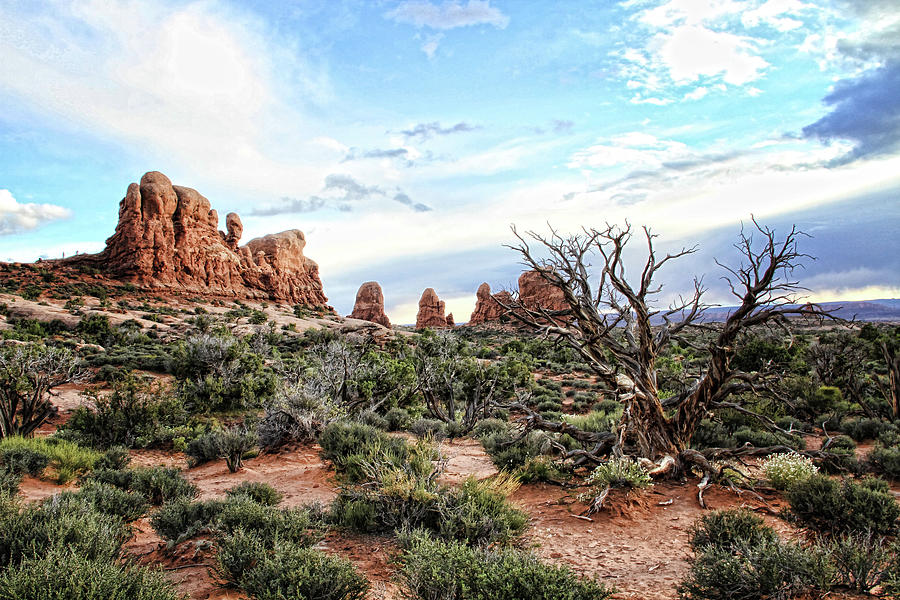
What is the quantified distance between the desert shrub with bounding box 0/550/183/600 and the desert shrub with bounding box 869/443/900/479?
1113 centimetres

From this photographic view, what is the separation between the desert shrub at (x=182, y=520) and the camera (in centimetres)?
548

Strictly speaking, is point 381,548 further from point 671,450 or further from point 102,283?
point 102,283

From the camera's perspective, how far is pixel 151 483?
7.03 m

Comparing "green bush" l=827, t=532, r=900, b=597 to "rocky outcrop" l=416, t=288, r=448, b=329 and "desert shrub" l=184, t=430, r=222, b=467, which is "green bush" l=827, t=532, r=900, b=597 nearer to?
"desert shrub" l=184, t=430, r=222, b=467

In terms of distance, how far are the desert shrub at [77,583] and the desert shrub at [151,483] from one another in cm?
385

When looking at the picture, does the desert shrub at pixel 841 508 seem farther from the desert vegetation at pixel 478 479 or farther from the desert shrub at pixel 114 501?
the desert shrub at pixel 114 501

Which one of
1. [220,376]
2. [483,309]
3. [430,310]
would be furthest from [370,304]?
[220,376]

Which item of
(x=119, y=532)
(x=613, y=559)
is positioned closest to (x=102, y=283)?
(x=119, y=532)

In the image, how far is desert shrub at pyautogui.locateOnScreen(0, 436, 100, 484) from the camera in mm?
8352

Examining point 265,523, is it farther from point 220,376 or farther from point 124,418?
point 220,376

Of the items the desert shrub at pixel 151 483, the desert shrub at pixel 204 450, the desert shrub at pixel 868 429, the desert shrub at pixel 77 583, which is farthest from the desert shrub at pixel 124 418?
the desert shrub at pixel 868 429

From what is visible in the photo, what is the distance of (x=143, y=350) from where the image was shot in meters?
25.8

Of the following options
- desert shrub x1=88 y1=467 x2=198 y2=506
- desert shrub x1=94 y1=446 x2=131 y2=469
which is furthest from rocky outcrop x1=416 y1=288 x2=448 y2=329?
desert shrub x1=88 y1=467 x2=198 y2=506

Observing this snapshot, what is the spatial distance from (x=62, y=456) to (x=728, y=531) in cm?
1077
